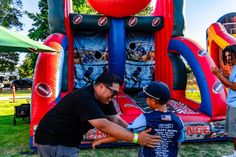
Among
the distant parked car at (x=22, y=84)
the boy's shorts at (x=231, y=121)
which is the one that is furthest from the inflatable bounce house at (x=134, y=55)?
the distant parked car at (x=22, y=84)

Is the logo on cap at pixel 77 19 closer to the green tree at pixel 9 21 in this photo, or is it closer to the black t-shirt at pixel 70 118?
the black t-shirt at pixel 70 118

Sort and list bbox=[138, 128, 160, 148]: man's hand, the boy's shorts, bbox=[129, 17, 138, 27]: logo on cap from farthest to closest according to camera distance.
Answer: bbox=[129, 17, 138, 27]: logo on cap < the boy's shorts < bbox=[138, 128, 160, 148]: man's hand

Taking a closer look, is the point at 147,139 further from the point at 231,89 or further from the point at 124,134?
the point at 231,89

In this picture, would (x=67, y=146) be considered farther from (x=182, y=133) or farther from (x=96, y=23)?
(x=96, y=23)

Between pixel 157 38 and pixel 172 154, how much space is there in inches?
231

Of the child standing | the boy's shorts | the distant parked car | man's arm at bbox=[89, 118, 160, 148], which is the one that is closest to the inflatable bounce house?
the boy's shorts

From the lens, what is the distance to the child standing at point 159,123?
2.12 m

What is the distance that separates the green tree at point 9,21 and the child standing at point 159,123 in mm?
29783

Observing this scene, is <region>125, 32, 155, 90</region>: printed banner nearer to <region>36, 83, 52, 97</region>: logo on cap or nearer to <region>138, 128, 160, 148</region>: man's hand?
<region>36, 83, 52, 97</region>: logo on cap

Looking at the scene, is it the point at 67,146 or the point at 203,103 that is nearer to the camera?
the point at 67,146

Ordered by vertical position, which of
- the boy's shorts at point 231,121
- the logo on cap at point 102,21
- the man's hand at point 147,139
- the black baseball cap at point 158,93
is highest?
the logo on cap at point 102,21

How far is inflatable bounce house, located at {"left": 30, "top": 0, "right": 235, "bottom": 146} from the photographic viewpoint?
5.67 meters

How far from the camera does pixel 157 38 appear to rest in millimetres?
7840

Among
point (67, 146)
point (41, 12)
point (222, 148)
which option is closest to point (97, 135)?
point (222, 148)
